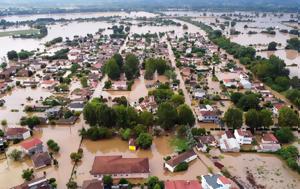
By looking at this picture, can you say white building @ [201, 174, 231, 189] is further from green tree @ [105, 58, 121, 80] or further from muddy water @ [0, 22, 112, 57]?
muddy water @ [0, 22, 112, 57]

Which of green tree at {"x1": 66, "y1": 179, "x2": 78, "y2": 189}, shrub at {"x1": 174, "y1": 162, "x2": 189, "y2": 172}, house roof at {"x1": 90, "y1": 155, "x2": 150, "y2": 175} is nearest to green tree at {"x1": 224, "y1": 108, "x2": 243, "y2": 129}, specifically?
shrub at {"x1": 174, "y1": 162, "x2": 189, "y2": 172}

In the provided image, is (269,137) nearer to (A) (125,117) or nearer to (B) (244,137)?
(B) (244,137)

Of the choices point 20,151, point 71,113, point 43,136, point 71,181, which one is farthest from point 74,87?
point 71,181

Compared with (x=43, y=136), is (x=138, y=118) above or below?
above

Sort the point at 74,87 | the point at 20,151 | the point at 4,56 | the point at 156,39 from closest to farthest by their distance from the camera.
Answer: the point at 20,151, the point at 74,87, the point at 4,56, the point at 156,39

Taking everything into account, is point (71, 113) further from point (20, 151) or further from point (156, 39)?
point (156, 39)

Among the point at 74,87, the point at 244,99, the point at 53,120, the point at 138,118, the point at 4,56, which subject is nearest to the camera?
the point at 138,118

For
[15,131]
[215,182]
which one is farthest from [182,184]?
[15,131]
